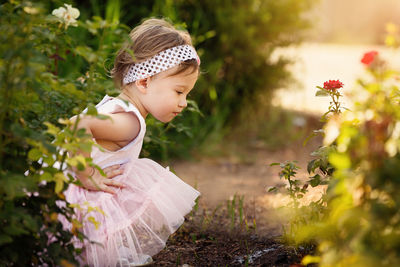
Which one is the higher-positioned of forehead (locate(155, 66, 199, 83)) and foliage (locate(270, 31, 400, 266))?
forehead (locate(155, 66, 199, 83))

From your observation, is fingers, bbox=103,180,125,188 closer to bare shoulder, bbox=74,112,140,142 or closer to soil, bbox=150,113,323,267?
bare shoulder, bbox=74,112,140,142

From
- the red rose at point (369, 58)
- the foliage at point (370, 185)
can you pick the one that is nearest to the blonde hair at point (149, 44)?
the red rose at point (369, 58)

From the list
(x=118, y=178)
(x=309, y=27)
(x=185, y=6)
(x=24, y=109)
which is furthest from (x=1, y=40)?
(x=309, y=27)

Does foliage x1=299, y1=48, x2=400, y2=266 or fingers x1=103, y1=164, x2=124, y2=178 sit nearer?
foliage x1=299, y1=48, x2=400, y2=266

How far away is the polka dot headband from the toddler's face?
0.10ft

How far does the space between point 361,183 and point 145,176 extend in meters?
1.23

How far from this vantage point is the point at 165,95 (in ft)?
8.20

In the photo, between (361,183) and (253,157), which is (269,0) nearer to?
(253,157)

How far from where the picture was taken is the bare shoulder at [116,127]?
2156 mm

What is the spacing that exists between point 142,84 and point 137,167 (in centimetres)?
42

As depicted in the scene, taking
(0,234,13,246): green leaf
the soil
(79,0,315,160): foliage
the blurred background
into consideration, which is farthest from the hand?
the blurred background

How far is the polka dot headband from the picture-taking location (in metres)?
2.50

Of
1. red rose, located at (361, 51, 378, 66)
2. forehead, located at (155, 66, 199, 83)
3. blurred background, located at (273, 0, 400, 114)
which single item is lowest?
forehead, located at (155, 66, 199, 83)

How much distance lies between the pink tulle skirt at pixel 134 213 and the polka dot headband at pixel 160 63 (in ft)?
1.40
